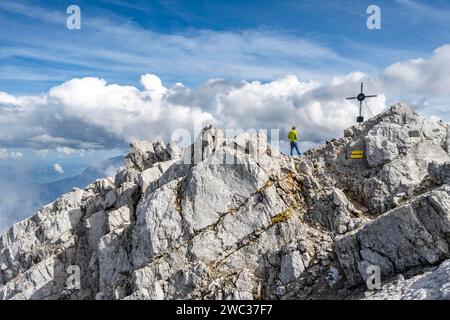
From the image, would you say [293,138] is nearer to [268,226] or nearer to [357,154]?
[357,154]

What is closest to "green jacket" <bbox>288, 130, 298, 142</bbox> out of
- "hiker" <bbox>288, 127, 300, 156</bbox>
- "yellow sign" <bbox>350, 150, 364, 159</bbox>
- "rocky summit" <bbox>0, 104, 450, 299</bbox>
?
"hiker" <bbox>288, 127, 300, 156</bbox>

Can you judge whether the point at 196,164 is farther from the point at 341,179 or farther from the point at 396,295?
the point at 396,295

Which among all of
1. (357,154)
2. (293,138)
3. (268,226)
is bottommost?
(268,226)

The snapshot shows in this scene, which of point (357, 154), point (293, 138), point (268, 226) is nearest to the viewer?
point (268, 226)

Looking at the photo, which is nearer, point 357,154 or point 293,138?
point 357,154

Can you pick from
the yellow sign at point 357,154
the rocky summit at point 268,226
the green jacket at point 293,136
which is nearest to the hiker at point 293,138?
the green jacket at point 293,136

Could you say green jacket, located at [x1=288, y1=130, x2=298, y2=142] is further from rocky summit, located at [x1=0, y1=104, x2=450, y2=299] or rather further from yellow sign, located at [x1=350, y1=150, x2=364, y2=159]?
yellow sign, located at [x1=350, y1=150, x2=364, y2=159]

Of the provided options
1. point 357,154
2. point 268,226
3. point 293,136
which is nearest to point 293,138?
point 293,136

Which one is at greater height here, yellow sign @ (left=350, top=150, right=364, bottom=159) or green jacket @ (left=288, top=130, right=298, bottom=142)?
green jacket @ (left=288, top=130, right=298, bottom=142)

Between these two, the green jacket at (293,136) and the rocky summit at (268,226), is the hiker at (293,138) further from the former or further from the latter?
the rocky summit at (268,226)
